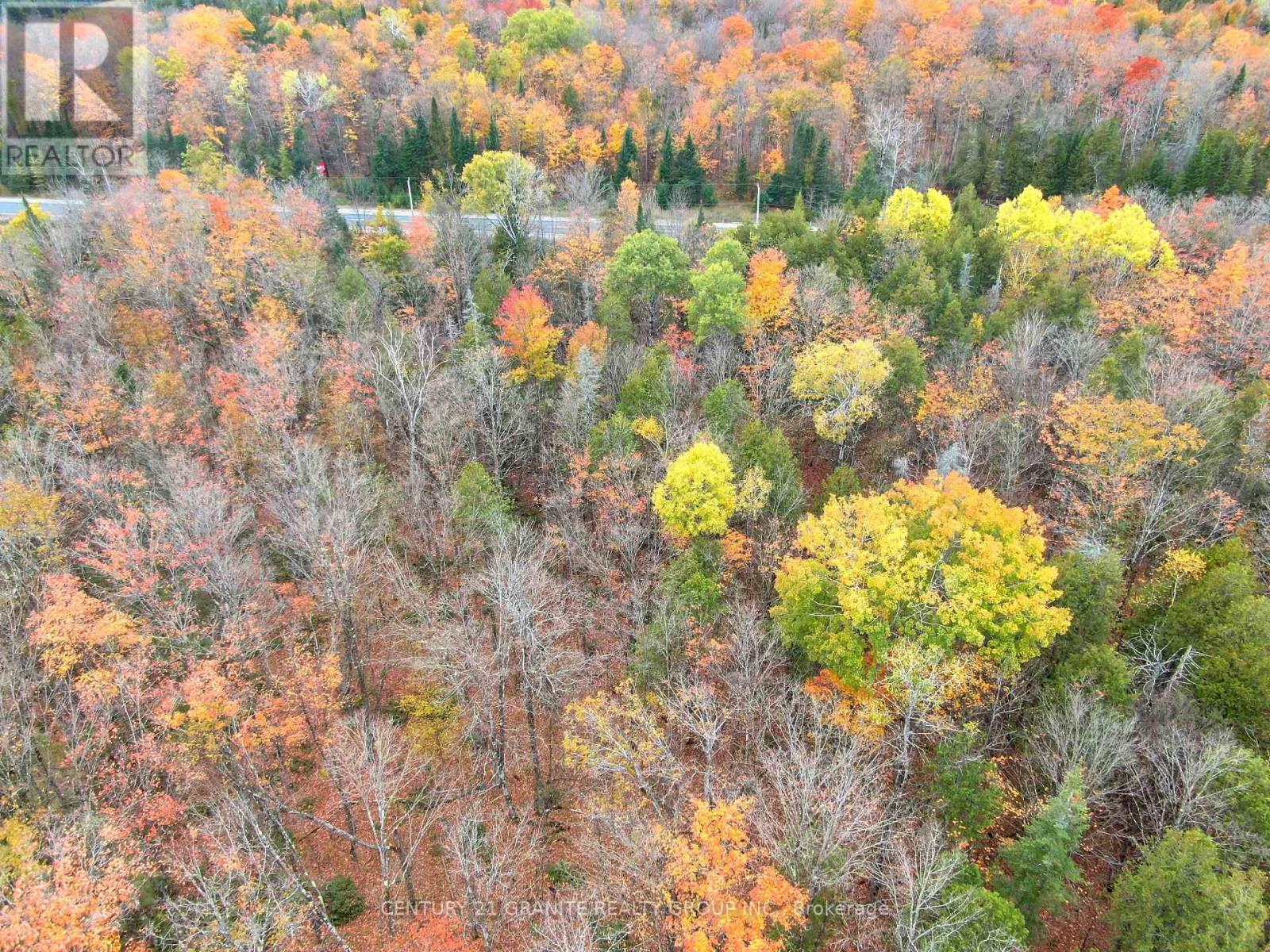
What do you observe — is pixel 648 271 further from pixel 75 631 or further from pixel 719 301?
pixel 75 631

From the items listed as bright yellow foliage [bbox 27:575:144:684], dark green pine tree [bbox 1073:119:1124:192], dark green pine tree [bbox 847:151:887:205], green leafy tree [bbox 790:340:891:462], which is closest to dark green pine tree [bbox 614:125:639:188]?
dark green pine tree [bbox 847:151:887:205]

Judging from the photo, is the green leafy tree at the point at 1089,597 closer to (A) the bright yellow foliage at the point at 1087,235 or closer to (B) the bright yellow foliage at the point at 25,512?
(A) the bright yellow foliage at the point at 1087,235

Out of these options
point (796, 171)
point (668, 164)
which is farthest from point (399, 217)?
point (796, 171)

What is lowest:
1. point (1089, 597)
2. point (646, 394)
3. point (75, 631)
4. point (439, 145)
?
point (75, 631)

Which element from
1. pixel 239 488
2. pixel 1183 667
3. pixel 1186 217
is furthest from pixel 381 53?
pixel 1183 667

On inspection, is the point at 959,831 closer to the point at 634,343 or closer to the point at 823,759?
the point at 823,759

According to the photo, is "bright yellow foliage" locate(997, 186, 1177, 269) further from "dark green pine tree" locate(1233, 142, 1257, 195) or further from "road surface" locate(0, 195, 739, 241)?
"dark green pine tree" locate(1233, 142, 1257, 195)
